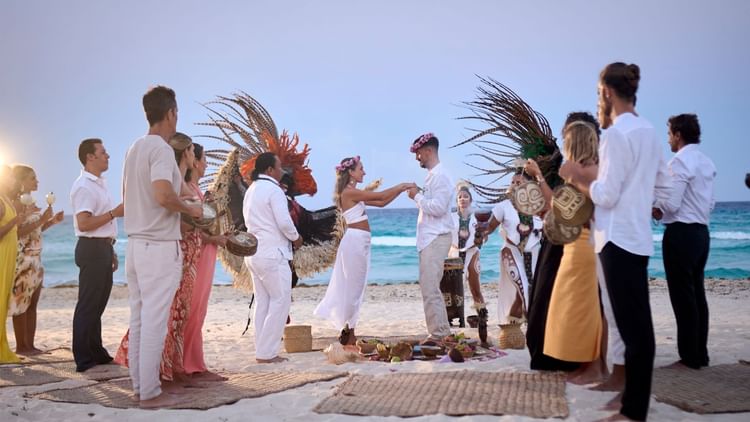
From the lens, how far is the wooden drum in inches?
361

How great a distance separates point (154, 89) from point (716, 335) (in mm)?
6614

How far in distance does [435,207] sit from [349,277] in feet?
3.94

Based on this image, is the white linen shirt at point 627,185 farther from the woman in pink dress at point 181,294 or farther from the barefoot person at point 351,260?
the barefoot person at point 351,260

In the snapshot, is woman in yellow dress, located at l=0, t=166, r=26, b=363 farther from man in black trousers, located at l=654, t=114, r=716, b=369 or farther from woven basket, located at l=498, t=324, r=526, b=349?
man in black trousers, located at l=654, t=114, r=716, b=369

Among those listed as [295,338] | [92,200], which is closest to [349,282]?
[295,338]

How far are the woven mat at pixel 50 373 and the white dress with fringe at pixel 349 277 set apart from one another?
85.3 inches

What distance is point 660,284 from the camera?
58.6 ft

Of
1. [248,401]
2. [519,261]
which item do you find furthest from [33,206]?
[519,261]

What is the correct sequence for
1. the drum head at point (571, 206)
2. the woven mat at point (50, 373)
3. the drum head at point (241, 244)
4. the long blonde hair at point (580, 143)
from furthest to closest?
the woven mat at point (50, 373) < the drum head at point (241, 244) < the long blonde hair at point (580, 143) < the drum head at point (571, 206)

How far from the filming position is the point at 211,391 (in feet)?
19.2

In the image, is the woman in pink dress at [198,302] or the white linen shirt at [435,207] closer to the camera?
the woman in pink dress at [198,302]

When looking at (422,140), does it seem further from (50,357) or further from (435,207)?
(50,357)

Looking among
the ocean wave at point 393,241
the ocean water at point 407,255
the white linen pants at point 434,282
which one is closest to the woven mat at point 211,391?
the white linen pants at point 434,282

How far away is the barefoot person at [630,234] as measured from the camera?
416 centimetres
